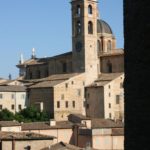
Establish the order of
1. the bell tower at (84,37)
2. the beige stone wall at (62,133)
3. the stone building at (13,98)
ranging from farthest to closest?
the bell tower at (84,37) < the stone building at (13,98) < the beige stone wall at (62,133)

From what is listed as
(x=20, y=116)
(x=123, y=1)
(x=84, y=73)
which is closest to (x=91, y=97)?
(x=84, y=73)

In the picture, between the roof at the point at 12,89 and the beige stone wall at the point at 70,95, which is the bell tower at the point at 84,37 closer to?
the beige stone wall at the point at 70,95

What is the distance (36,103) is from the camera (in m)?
55.4


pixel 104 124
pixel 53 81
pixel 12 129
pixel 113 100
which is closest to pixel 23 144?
pixel 12 129

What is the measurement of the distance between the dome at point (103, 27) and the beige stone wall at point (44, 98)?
13133mm

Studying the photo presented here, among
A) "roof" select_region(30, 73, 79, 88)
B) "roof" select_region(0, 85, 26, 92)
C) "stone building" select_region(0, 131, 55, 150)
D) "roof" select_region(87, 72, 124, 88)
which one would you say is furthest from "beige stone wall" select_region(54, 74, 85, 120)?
"stone building" select_region(0, 131, 55, 150)

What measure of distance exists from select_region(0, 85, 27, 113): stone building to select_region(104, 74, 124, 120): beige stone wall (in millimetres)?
8306

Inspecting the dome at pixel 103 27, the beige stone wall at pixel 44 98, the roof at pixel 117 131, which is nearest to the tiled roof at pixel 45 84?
the beige stone wall at pixel 44 98

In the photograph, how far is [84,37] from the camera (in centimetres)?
5747

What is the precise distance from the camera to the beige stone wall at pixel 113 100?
53844 millimetres

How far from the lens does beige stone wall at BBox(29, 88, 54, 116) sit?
179 feet

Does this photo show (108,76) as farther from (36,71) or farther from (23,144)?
(23,144)
